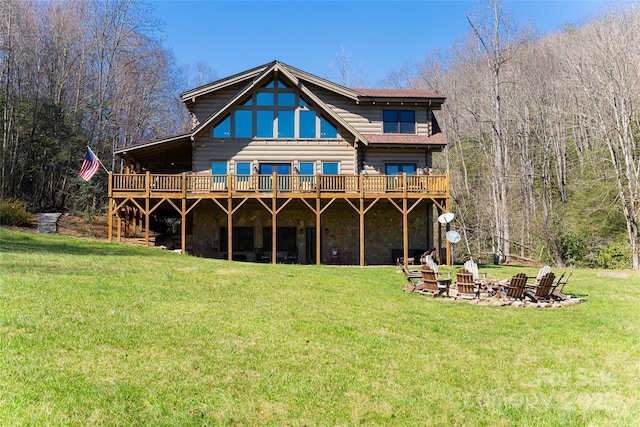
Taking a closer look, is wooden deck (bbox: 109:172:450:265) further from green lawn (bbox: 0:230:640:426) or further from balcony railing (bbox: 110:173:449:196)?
green lawn (bbox: 0:230:640:426)

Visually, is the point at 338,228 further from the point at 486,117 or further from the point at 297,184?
the point at 486,117

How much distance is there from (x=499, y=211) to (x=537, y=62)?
12991mm

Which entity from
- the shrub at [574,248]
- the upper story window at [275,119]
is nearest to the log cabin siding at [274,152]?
the upper story window at [275,119]

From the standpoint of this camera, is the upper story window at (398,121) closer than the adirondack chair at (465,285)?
No

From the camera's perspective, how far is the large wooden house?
2153cm

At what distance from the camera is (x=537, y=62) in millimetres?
37062

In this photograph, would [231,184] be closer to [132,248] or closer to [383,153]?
[132,248]

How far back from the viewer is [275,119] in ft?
72.0

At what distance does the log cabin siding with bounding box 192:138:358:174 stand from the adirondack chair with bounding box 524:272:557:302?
37.8ft

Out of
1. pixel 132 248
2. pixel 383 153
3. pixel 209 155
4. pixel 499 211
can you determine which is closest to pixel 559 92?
pixel 499 211

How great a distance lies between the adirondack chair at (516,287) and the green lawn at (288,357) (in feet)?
2.55

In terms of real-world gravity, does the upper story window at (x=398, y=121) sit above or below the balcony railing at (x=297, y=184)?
above

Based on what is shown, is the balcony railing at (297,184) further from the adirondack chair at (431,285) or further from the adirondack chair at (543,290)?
the adirondack chair at (543,290)

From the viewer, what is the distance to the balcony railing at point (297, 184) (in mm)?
19562
